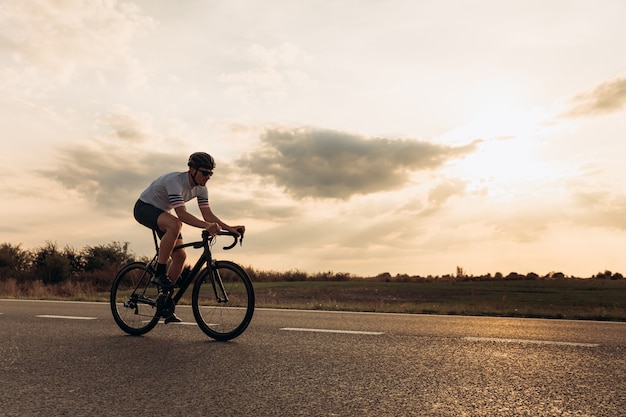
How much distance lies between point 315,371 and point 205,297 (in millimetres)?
2467

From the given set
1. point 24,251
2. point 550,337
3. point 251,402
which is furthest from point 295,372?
point 24,251

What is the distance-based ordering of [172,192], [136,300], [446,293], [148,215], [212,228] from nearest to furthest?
1. [212,228]
2. [172,192]
3. [148,215]
4. [136,300]
5. [446,293]

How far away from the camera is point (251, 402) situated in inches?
175

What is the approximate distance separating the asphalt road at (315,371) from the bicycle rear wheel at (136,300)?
276mm

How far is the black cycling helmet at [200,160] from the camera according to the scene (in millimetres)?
7551

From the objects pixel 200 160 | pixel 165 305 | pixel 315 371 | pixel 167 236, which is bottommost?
pixel 315 371

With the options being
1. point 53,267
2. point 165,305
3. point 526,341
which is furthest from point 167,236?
point 53,267

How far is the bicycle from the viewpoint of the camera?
7.45 meters

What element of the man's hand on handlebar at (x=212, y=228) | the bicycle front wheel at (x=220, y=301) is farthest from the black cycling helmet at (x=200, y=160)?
the bicycle front wheel at (x=220, y=301)

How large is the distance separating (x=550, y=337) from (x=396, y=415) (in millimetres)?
4461

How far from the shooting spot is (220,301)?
25.1 feet

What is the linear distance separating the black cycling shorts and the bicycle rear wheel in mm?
587

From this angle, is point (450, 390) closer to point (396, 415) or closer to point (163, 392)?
point (396, 415)

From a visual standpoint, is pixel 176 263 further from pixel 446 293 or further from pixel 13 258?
pixel 13 258
